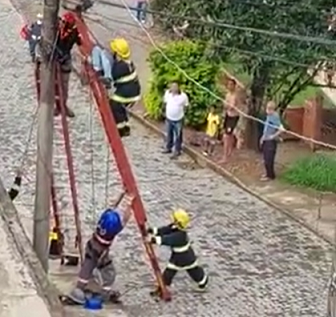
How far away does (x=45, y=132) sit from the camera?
54.8 ft

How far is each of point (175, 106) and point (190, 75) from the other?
152 cm

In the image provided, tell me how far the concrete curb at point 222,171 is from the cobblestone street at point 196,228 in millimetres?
113

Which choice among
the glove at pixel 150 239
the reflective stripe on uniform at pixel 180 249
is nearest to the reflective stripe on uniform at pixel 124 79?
the glove at pixel 150 239

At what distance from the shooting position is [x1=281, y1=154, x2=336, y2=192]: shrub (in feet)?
74.0

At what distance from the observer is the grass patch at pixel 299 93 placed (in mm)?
24069

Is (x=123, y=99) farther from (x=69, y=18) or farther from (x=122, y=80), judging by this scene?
(x=69, y=18)

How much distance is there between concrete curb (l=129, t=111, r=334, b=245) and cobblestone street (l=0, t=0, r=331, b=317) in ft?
0.37

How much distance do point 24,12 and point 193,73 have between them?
8.36 metres

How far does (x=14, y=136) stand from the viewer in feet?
78.9

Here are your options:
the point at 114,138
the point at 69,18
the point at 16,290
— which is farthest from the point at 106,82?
the point at 16,290

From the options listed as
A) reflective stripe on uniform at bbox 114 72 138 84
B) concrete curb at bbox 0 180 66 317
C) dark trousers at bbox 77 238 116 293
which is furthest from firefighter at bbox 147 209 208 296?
concrete curb at bbox 0 180 66 317

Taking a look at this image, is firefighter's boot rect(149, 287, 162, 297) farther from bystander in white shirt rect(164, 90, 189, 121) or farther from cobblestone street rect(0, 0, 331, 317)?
bystander in white shirt rect(164, 90, 189, 121)

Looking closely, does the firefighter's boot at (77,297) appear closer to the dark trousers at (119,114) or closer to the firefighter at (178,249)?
the firefighter at (178,249)

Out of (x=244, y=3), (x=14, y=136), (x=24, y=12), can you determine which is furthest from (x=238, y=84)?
(x=24, y=12)
